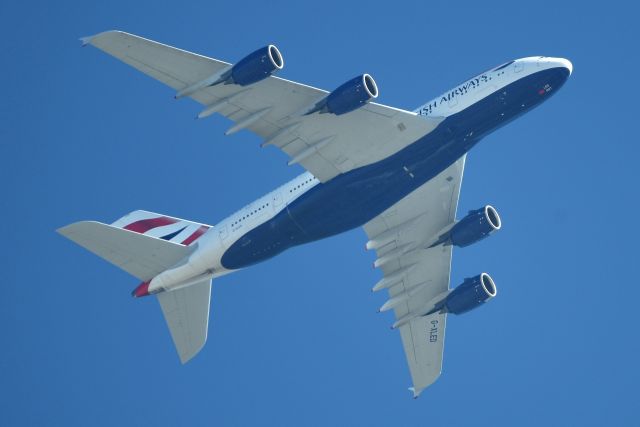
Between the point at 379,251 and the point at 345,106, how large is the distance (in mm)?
13171

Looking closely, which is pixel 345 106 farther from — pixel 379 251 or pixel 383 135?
pixel 379 251

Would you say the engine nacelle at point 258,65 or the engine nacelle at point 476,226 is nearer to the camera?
the engine nacelle at point 258,65

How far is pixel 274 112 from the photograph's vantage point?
57312 mm

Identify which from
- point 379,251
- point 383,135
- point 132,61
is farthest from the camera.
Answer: point 379,251

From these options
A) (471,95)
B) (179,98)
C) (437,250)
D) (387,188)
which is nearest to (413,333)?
(437,250)

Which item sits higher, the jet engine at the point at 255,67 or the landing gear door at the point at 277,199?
the jet engine at the point at 255,67

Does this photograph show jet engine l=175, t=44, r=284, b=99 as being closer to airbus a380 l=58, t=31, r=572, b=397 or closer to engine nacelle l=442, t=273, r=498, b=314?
airbus a380 l=58, t=31, r=572, b=397

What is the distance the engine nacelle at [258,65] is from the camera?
176 feet

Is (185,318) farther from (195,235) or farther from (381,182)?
(381,182)

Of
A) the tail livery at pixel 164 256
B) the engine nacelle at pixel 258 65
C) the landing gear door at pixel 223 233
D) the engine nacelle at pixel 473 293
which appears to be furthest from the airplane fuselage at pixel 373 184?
the engine nacelle at pixel 258 65

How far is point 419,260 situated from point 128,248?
1697 centimetres

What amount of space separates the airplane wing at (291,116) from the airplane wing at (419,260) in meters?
5.71

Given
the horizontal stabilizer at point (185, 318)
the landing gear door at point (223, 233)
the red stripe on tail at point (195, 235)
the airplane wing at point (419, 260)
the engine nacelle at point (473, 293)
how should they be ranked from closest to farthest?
1. the landing gear door at point (223, 233)
2. the horizontal stabilizer at point (185, 318)
3. the red stripe on tail at point (195, 235)
4. the airplane wing at point (419, 260)
5. the engine nacelle at point (473, 293)

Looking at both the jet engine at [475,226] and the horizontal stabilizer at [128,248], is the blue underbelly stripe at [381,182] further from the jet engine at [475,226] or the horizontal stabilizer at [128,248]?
the jet engine at [475,226]
